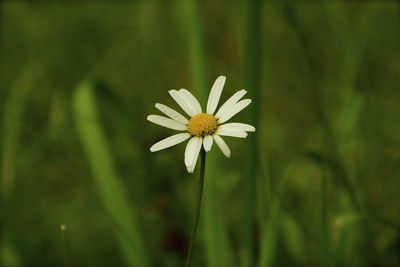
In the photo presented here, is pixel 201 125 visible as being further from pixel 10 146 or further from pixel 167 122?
pixel 10 146

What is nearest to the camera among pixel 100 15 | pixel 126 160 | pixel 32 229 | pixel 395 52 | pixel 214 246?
pixel 214 246

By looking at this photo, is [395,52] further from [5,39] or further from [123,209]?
[5,39]

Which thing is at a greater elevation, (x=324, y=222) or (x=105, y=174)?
(x=105, y=174)

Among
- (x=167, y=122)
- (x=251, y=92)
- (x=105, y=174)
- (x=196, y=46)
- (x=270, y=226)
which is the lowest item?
(x=270, y=226)

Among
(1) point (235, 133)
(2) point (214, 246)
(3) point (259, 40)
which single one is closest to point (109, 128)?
(2) point (214, 246)

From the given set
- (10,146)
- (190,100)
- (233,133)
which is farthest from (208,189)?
(10,146)

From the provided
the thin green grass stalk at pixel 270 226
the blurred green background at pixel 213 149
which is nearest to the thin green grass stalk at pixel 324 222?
the blurred green background at pixel 213 149

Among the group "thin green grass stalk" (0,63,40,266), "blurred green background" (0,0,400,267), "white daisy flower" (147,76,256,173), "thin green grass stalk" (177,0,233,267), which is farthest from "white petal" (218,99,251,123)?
"thin green grass stalk" (0,63,40,266)
